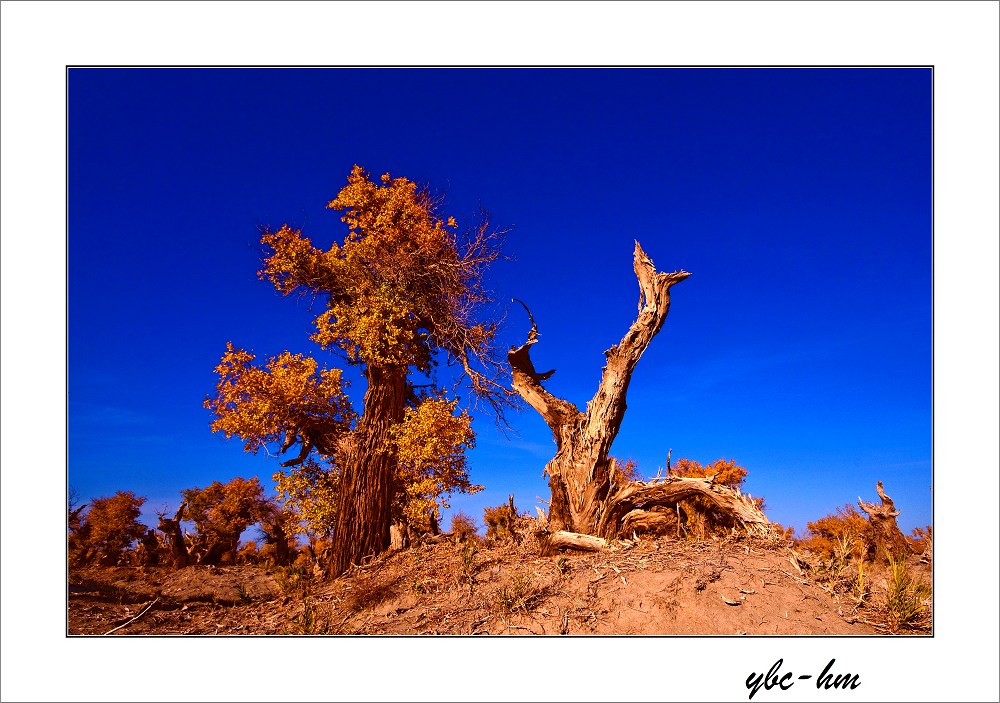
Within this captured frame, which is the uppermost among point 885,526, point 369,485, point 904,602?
point 369,485

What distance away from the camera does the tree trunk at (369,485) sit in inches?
426

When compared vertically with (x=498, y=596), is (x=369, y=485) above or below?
above

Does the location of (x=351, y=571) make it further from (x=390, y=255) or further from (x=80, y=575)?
(x=390, y=255)

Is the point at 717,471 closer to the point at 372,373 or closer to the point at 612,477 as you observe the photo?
the point at 612,477

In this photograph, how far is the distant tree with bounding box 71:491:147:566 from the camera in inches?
416

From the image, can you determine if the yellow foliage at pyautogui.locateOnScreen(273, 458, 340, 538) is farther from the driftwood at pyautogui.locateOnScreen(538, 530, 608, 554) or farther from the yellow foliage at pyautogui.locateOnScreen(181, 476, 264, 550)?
the driftwood at pyautogui.locateOnScreen(538, 530, 608, 554)

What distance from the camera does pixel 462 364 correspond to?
450 inches

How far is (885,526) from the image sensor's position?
916cm

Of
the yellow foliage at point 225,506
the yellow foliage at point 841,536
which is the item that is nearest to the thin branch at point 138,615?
the yellow foliage at point 225,506

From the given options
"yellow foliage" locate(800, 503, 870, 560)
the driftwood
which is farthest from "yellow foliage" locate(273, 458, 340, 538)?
"yellow foliage" locate(800, 503, 870, 560)

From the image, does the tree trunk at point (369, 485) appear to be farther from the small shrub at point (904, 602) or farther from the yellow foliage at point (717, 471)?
the small shrub at point (904, 602)

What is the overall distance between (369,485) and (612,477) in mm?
4418

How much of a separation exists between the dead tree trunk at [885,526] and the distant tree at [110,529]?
12.0 m

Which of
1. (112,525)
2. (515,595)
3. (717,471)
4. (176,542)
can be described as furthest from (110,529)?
(717,471)
